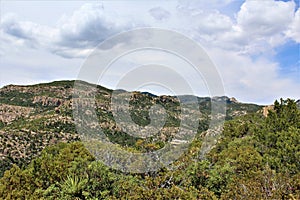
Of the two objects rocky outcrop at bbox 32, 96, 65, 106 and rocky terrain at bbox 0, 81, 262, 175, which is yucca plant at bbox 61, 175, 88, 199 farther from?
rocky outcrop at bbox 32, 96, 65, 106

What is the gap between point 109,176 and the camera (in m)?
21.5

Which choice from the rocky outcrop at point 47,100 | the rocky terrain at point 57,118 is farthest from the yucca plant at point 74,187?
the rocky outcrop at point 47,100

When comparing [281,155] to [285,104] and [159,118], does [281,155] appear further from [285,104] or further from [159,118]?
[159,118]

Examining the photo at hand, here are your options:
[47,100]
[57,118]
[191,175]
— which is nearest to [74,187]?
[191,175]

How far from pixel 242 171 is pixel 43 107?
4265 inches

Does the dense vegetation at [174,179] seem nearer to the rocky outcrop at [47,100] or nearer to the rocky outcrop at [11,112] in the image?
the rocky outcrop at [11,112]

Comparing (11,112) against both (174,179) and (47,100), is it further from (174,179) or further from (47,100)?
(174,179)

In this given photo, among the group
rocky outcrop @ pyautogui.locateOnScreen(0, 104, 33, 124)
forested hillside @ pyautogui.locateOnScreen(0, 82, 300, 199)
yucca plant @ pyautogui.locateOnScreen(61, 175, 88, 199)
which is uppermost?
rocky outcrop @ pyautogui.locateOnScreen(0, 104, 33, 124)

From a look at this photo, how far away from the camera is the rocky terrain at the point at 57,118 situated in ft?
199

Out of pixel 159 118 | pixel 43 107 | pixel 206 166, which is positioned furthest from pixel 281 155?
pixel 43 107

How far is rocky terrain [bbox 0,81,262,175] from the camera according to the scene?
60716mm

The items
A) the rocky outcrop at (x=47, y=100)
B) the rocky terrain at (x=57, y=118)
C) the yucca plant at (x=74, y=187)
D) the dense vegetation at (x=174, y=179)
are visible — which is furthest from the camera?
the rocky outcrop at (x=47, y=100)

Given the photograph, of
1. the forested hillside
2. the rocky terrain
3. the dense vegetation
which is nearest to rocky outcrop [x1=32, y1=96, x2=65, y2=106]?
the rocky terrain

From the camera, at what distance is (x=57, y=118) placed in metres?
95.7
